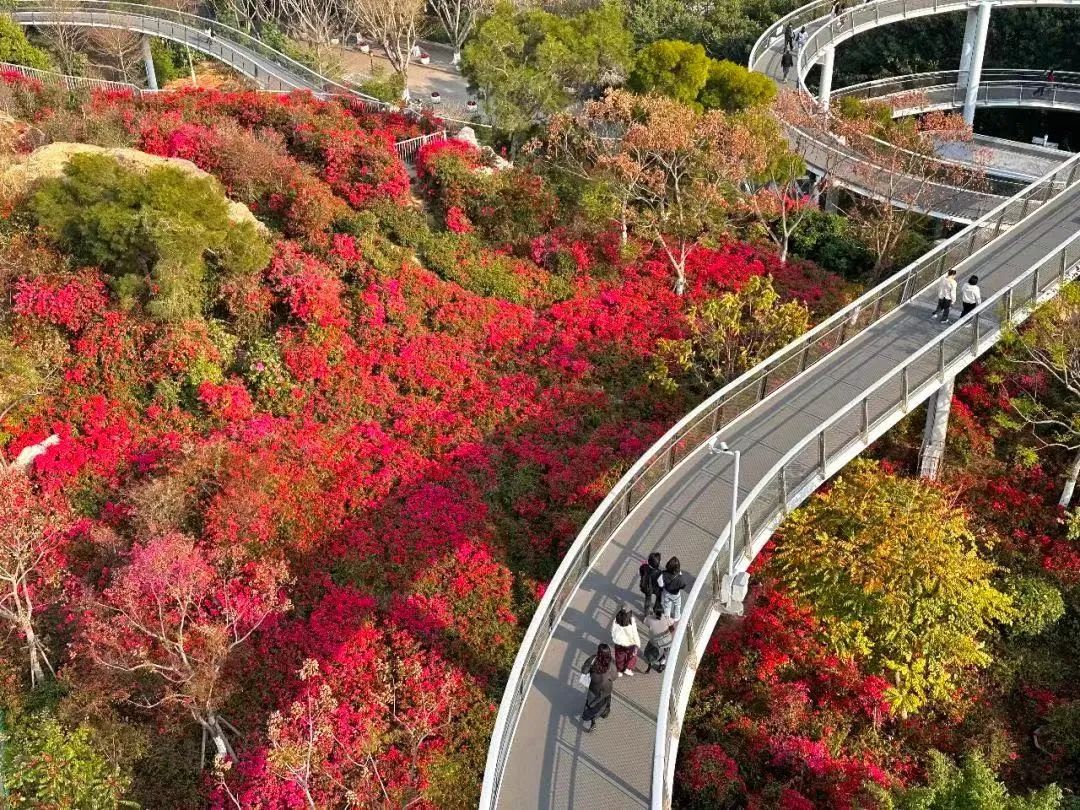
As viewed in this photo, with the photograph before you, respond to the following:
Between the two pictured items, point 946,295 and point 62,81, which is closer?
point 946,295

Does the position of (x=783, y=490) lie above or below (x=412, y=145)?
below

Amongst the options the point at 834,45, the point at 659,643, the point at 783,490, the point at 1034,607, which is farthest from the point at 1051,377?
the point at 834,45

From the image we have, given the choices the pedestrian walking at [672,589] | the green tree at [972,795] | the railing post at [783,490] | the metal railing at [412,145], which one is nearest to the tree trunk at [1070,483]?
the railing post at [783,490]

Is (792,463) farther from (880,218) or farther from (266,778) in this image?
(880,218)

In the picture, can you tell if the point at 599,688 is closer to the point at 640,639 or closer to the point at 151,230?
the point at 640,639

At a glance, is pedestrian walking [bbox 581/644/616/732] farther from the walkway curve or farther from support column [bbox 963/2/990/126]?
support column [bbox 963/2/990/126]

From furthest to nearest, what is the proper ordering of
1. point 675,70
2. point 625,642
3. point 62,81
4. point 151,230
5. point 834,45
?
point 834,45
point 62,81
point 675,70
point 151,230
point 625,642

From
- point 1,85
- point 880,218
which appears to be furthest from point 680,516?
point 1,85
